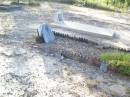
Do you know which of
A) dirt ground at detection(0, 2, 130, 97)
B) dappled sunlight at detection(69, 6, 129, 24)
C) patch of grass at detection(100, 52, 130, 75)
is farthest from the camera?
dappled sunlight at detection(69, 6, 129, 24)

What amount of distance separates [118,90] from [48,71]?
1679 millimetres

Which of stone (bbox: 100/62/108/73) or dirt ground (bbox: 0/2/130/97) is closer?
dirt ground (bbox: 0/2/130/97)

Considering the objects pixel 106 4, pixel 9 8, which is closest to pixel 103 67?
pixel 9 8

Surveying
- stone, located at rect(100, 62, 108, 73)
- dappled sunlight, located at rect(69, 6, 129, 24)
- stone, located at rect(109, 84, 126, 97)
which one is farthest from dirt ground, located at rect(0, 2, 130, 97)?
Result: dappled sunlight, located at rect(69, 6, 129, 24)

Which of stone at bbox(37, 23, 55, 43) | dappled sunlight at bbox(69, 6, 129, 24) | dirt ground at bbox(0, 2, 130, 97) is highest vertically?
stone at bbox(37, 23, 55, 43)

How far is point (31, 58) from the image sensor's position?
7.70m

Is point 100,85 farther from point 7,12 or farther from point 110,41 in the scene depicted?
point 7,12

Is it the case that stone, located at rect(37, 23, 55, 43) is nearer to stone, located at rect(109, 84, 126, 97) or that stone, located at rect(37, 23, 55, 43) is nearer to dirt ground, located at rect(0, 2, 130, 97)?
dirt ground, located at rect(0, 2, 130, 97)

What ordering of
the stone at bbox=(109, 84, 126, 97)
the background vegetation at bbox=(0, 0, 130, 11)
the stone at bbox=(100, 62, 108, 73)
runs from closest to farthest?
the stone at bbox=(109, 84, 126, 97) → the stone at bbox=(100, 62, 108, 73) → the background vegetation at bbox=(0, 0, 130, 11)

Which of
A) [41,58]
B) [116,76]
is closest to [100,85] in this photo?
[116,76]

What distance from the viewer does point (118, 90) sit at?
6340 mm

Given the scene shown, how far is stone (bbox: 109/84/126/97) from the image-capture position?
6169 mm

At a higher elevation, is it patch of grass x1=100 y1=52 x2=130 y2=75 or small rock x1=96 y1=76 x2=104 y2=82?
patch of grass x1=100 y1=52 x2=130 y2=75

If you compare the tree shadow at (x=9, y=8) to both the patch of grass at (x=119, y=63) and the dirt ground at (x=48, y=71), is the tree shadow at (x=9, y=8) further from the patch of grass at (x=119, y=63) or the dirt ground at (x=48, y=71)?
the patch of grass at (x=119, y=63)
